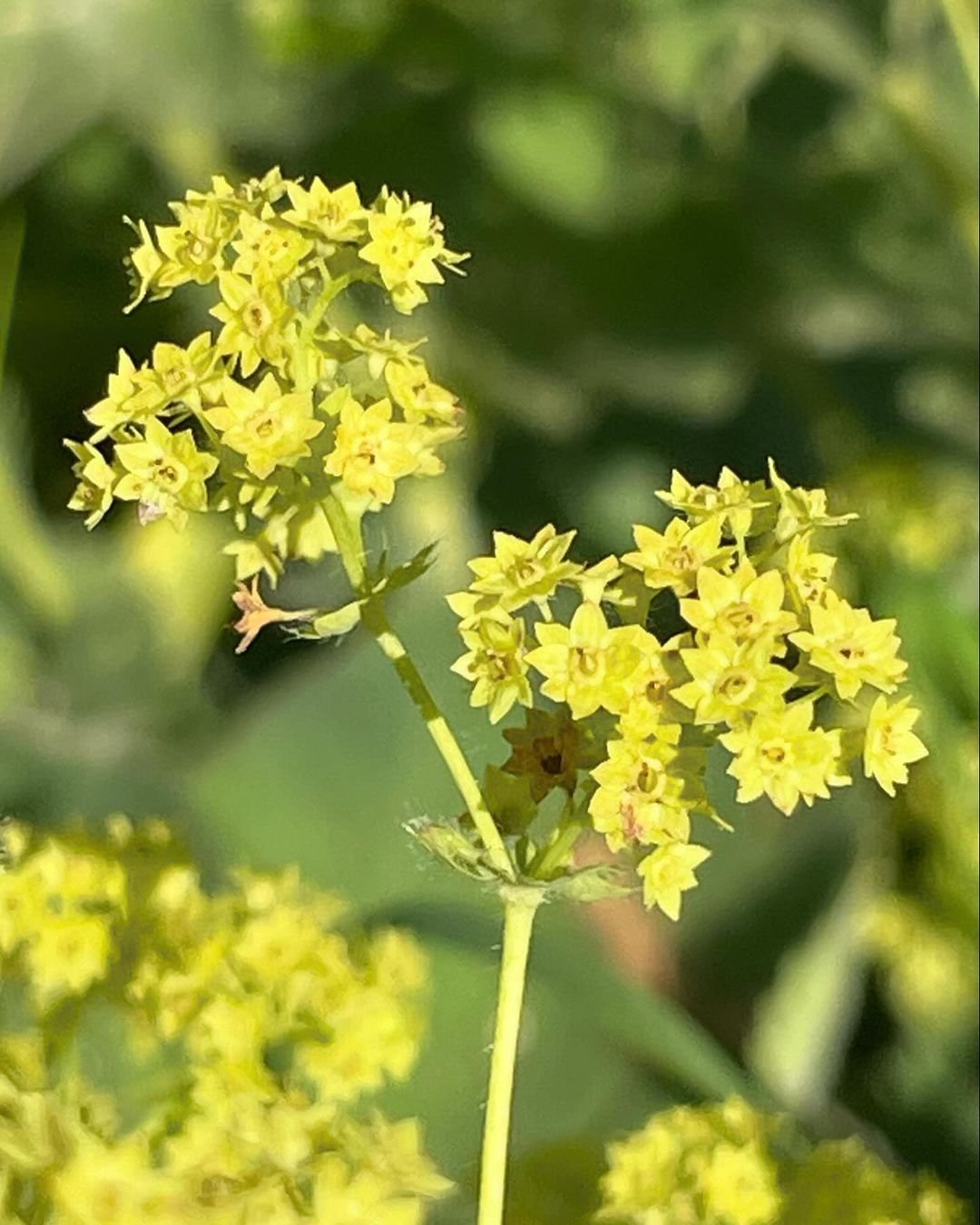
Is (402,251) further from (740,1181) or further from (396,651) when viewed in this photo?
(740,1181)

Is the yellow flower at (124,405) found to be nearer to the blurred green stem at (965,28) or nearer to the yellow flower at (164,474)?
the yellow flower at (164,474)

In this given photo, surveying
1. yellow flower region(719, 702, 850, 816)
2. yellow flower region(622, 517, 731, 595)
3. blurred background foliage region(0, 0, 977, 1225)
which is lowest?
yellow flower region(719, 702, 850, 816)

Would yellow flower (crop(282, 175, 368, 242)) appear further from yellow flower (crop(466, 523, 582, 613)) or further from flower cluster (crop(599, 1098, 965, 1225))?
flower cluster (crop(599, 1098, 965, 1225))

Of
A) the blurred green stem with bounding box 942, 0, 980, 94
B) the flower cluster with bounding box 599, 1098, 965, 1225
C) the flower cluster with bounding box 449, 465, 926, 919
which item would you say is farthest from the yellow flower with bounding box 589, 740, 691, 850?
the blurred green stem with bounding box 942, 0, 980, 94

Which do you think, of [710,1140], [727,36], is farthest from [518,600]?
[727,36]

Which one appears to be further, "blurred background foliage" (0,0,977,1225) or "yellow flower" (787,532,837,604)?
"blurred background foliage" (0,0,977,1225)

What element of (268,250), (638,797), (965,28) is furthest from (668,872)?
(965,28)

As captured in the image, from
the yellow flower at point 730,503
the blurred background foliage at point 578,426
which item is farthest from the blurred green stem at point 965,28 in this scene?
the yellow flower at point 730,503

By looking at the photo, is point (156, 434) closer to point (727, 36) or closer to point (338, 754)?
point (338, 754)
